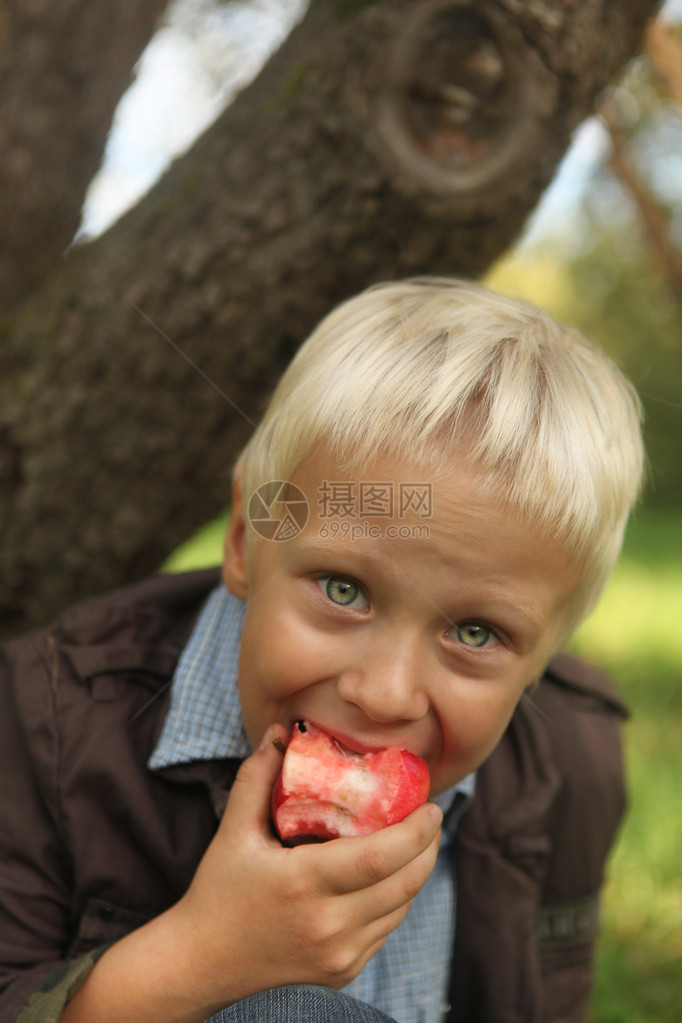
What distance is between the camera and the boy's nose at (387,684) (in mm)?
1079

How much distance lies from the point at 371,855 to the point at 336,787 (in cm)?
10

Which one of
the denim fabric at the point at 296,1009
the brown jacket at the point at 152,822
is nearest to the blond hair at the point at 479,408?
the brown jacket at the point at 152,822

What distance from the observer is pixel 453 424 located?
45.1 inches

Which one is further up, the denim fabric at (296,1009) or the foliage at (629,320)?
the denim fabric at (296,1009)

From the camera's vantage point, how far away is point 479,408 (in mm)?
1166

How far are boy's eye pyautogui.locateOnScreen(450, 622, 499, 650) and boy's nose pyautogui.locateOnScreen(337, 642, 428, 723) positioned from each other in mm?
82

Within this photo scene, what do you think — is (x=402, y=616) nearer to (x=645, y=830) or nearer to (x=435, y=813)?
(x=435, y=813)

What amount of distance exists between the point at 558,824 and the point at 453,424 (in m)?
0.92

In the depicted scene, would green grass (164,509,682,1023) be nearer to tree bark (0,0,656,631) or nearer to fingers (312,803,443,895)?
tree bark (0,0,656,631)

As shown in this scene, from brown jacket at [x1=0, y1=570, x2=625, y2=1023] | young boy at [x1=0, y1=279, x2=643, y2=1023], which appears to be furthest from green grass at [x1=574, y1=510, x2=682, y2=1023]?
young boy at [x1=0, y1=279, x2=643, y2=1023]

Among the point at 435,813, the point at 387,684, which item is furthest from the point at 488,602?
the point at 435,813

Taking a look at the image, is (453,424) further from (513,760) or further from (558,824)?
(558,824)

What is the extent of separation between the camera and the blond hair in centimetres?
114
